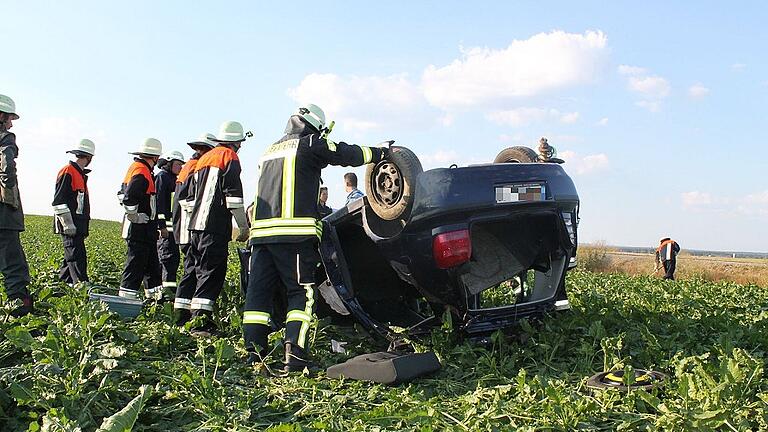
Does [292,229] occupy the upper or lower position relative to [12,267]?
upper

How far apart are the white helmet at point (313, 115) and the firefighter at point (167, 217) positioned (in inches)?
116

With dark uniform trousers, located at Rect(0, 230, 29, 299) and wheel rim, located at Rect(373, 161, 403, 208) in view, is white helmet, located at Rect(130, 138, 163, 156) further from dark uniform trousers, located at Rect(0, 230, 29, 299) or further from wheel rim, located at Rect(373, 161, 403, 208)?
wheel rim, located at Rect(373, 161, 403, 208)

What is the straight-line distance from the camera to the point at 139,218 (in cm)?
753

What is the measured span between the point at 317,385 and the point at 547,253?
6.42ft

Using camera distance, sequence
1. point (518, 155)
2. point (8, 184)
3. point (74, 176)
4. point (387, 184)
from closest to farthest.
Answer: point (387, 184), point (518, 155), point (8, 184), point (74, 176)

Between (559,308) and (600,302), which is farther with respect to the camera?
(600,302)

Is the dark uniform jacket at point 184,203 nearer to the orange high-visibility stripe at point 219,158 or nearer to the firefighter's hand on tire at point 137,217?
the orange high-visibility stripe at point 219,158

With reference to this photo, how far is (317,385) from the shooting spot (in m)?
3.96

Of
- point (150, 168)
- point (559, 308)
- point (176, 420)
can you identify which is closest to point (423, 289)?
point (559, 308)

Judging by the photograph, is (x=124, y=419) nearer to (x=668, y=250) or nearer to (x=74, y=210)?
(x=74, y=210)

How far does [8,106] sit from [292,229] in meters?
3.51

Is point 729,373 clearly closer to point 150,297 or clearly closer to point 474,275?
point 474,275

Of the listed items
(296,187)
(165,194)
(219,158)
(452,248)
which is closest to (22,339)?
(296,187)

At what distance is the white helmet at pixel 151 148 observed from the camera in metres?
7.77
